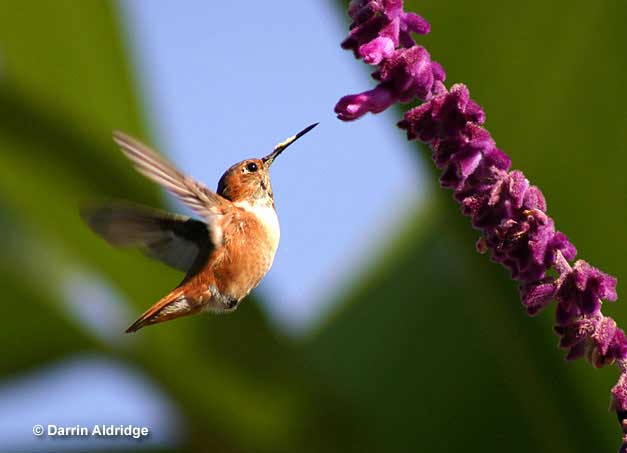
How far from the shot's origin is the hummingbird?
2.41m

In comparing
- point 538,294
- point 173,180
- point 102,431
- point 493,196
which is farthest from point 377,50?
point 102,431

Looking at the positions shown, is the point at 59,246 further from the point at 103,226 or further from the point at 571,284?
the point at 571,284

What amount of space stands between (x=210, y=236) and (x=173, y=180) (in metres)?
0.32

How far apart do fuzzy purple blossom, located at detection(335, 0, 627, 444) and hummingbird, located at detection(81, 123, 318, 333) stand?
1005mm

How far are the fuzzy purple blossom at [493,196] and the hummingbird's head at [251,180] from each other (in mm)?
1229

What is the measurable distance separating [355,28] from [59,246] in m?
3.15

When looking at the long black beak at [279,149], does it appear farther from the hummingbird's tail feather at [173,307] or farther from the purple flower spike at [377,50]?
the purple flower spike at [377,50]

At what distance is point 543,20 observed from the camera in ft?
10.5

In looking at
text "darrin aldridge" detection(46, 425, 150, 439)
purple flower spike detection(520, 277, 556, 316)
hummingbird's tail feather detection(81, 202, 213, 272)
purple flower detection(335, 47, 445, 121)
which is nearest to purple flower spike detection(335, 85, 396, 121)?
purple flower detection(335, 47, 445, 121)

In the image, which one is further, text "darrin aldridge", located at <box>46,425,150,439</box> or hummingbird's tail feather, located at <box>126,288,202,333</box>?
text "darrin aldridge", located at <box>46,425,150,439</box>

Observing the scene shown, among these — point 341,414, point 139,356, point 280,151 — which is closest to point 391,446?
point 341,414

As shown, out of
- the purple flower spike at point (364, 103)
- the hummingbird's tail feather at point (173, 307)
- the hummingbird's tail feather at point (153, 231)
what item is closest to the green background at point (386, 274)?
the hummingbird's tail feather at point (153, 231)

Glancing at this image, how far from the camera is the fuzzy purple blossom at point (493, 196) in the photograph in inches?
53.2

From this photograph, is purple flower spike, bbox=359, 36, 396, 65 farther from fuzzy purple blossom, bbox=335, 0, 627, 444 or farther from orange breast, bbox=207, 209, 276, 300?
orange breast, bbox=207, 209, 276, 300
